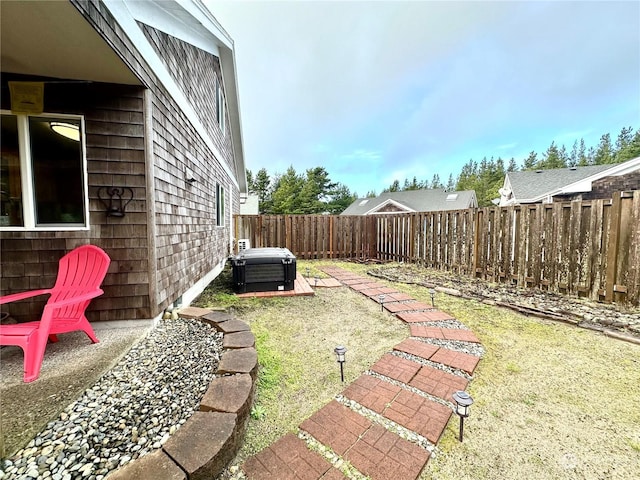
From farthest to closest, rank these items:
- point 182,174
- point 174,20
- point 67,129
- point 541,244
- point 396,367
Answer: point 541,244
point 182,174
point 174,20
point 67,129
point 396,367

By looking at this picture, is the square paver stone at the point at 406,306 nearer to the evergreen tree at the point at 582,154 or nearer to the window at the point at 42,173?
the window at the point at 42,173

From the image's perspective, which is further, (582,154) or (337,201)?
(582,154)

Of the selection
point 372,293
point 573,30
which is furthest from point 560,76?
point 372,293

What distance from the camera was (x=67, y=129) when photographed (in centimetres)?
258

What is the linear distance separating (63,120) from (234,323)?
2552 mm

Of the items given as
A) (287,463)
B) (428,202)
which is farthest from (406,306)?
(428,202)

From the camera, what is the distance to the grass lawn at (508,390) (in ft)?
4.62

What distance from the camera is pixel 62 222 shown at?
2580mm

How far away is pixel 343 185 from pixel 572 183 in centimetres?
3034

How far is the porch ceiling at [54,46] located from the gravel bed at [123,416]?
246 centimetres

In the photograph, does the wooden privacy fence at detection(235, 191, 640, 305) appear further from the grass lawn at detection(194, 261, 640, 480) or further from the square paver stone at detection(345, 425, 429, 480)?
the square paver stone at detection(345, 425, 429, 480)

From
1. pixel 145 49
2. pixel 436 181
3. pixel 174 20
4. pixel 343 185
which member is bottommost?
pixel 145 49

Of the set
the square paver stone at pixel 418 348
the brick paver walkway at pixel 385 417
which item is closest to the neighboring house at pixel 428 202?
the square paver stone at pixel 418 348

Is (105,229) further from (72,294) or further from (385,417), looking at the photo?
(385,417)
